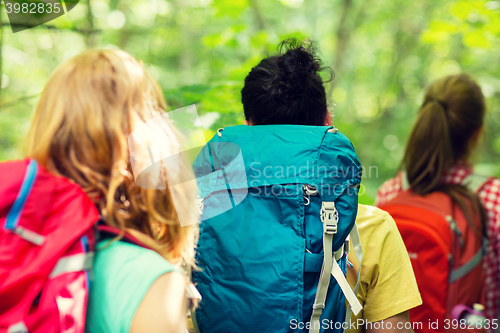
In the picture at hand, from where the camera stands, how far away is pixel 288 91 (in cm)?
149

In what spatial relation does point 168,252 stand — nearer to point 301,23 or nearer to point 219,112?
point 219,112

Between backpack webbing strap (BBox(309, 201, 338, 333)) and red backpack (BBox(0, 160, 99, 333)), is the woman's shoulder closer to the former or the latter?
backpack webbing strap (BBox(309, 201, 338, 333))

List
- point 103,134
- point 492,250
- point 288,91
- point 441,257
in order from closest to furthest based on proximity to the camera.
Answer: point 103,134, point 288,91, point 441,257, point 492,250

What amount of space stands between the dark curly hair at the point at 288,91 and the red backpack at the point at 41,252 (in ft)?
2.93

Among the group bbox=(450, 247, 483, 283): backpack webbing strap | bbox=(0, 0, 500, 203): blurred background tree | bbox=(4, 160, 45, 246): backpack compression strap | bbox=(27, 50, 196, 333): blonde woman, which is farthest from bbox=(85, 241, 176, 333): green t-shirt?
bbox=(0, 0, 500, 203): blurred background tree

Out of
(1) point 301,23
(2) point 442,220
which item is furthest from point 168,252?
(1) point 301,23

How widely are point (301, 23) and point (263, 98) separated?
295 inches

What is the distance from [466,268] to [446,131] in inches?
30.8

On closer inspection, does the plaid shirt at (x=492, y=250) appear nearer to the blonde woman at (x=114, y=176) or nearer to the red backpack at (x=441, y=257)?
the red backpack at (x=441, y=257)

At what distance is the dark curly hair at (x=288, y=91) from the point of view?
1495mm

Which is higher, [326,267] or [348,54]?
[348,54]

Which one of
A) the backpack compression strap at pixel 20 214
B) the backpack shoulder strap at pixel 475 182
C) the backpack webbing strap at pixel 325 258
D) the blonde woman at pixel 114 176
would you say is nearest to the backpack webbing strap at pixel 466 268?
the backpack shoulder strap at pixel 475 182

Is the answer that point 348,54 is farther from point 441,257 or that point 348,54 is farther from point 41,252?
point 41,252

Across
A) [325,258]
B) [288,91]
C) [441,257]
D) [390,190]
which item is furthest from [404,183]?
[325,258]
